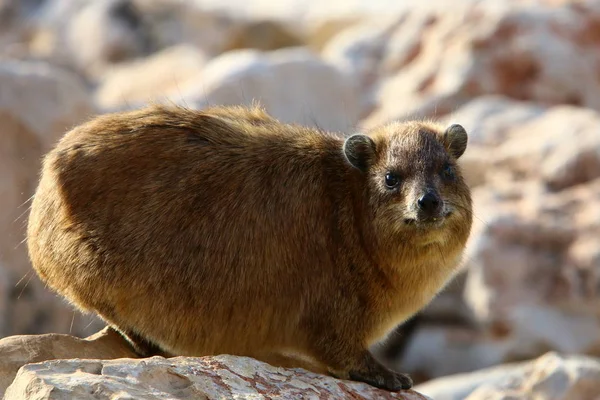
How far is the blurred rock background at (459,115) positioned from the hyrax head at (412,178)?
349 cm

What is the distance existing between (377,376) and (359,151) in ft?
5.33

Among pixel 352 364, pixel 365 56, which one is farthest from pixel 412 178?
pixel 365 56

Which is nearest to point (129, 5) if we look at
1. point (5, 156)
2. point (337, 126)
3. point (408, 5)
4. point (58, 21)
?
point (58, 21)

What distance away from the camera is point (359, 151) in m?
8.49

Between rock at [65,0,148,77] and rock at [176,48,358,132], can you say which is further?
rock at [65,0,148,77]

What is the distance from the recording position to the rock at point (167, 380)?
246 inches

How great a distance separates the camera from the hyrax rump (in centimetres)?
800

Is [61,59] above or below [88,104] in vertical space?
above

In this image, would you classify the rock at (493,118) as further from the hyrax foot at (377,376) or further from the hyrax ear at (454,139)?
the hyrax foot at (377,376)

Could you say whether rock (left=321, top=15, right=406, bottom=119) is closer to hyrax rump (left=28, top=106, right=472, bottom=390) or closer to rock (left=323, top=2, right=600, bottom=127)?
rock (left=323, top=2, right=600, bottom=127)

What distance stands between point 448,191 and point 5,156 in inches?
285

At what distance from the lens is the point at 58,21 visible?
1025 inches

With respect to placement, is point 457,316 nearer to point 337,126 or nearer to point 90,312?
point 337,126

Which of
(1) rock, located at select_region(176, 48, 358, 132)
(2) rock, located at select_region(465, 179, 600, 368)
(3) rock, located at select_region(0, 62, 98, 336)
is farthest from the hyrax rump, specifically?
(1) rock, located at select_region(176, 48, 358, 132)
